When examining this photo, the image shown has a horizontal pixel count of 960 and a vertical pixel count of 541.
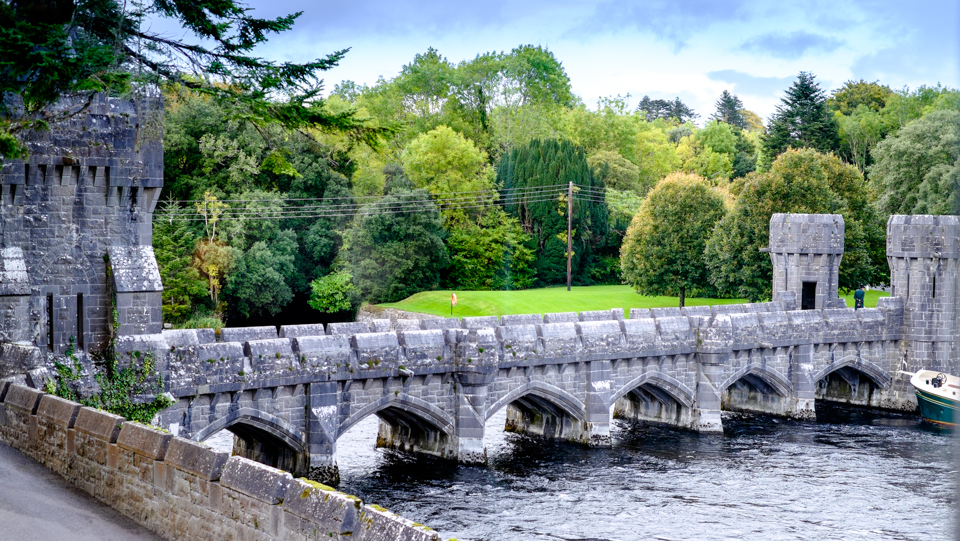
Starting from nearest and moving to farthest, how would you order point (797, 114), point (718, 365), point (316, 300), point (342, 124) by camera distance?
point (342, 124) < point (718, 365) < point (316, 300) < point (797, 114)

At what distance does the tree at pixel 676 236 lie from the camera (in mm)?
61562

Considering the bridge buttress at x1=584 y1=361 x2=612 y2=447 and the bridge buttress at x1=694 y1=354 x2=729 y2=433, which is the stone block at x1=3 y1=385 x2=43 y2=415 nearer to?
the bridge buttress at x1=584 y1=361 x2=612 y2=447

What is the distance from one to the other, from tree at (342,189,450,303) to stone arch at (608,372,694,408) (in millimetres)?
27647

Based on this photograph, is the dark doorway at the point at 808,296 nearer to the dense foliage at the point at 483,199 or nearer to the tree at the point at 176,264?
the dense foliage at the point at 483,199

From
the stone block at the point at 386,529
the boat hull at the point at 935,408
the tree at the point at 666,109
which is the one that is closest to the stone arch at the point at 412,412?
the stone block at the point at 386,529

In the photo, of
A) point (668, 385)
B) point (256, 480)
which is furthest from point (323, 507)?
point (668, 385)

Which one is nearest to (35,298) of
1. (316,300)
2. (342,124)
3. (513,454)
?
(342,124)

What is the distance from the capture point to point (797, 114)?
82250 mm

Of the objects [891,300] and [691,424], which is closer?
[691,424]

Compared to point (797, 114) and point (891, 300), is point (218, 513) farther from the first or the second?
point (797, 114)

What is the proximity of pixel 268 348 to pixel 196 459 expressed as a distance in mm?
14389

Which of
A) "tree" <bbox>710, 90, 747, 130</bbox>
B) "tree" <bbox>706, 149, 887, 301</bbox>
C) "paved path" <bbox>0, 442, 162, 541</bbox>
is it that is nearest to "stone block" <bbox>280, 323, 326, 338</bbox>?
"paved path" <bbox>0, 442, 162, 541</bbox>

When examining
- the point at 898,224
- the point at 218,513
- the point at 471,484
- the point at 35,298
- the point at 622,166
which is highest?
the point at 622,166

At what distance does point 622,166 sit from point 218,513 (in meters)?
74.4
